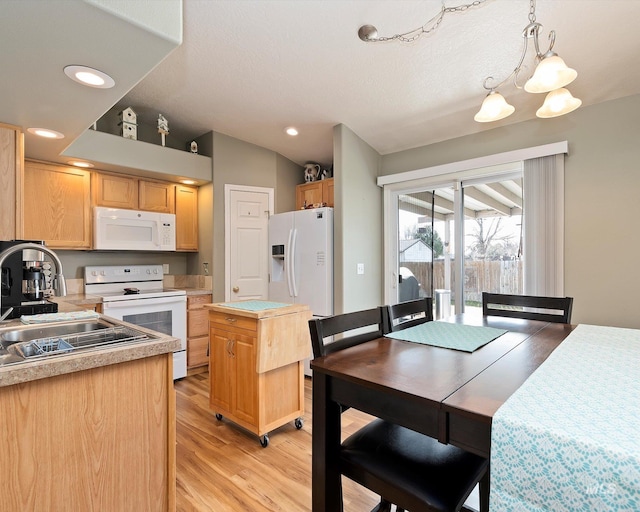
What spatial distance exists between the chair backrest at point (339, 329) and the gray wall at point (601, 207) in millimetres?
2006

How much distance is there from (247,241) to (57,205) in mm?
1811

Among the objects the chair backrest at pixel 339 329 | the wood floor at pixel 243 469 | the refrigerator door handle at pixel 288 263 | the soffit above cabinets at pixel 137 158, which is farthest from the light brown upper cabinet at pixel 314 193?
the chair backrest at pixel 339 329

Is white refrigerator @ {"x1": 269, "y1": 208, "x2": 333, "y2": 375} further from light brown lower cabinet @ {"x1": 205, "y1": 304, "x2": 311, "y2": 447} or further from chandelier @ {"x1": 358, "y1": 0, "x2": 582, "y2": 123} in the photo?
chandelier @ {"x1": 358, "y1": 0, "x2": 582, "y2": 123}

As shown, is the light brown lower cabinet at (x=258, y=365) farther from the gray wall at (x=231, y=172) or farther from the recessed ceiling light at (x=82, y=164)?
the recessed ceiling light at (x=82, y=164)

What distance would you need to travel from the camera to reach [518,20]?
76.6 inches

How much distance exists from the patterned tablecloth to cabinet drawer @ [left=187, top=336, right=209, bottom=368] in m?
3.30

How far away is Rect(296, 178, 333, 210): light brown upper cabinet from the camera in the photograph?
3926 millimetres

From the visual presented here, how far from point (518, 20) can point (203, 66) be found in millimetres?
2176

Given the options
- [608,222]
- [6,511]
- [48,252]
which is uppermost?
[608,222]

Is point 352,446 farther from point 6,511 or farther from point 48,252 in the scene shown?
point 48,252

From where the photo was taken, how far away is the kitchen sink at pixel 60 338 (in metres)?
1.19

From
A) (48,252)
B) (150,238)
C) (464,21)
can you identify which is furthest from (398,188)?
(48,252)

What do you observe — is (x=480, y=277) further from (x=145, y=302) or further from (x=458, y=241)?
(x=145, y=302)

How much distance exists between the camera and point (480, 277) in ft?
10.5
